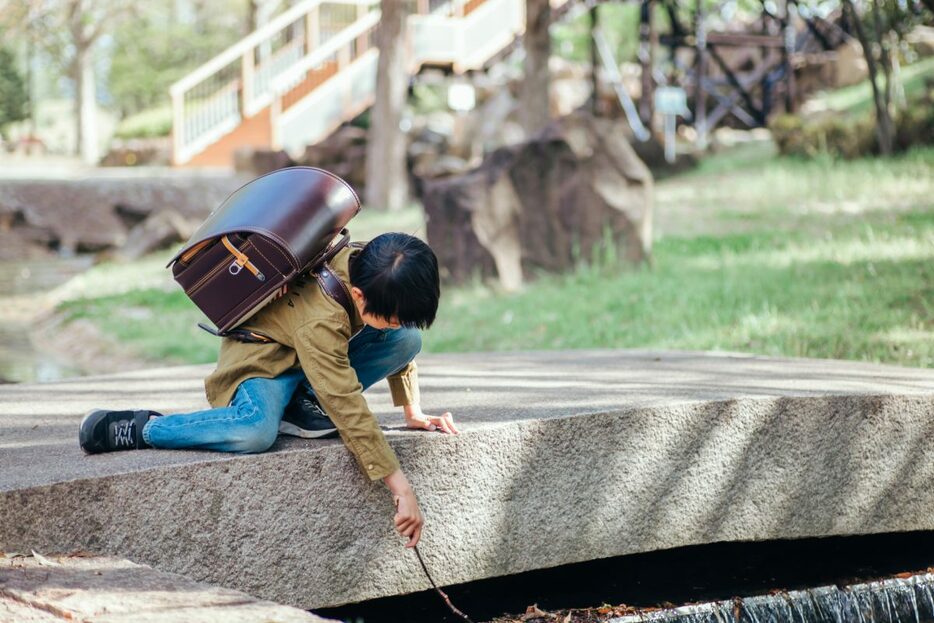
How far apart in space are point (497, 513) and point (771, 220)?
7.46 meters

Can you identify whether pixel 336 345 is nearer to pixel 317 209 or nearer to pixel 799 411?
pixel 317 209

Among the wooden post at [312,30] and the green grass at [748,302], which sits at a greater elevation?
the green grass at [748,302]

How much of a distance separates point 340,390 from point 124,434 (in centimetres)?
74

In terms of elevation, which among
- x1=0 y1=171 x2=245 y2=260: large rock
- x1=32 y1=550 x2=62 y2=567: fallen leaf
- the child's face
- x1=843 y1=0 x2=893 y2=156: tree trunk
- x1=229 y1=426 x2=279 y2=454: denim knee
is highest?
the child's face

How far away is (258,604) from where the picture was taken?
8.39ft

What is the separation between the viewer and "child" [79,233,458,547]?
9.86ft

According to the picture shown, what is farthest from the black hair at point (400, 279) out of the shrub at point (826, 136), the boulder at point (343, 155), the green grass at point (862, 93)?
the boulder at point (343, 155)

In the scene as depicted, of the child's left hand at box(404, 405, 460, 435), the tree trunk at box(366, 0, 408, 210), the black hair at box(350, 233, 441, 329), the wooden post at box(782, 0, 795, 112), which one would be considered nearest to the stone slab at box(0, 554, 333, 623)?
the black hair at box(350, 233, 441, 329)

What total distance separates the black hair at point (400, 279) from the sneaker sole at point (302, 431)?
534 mm

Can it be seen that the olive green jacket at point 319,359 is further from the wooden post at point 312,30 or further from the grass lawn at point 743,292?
the wooden post at point 312,30

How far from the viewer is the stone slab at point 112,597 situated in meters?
2.43

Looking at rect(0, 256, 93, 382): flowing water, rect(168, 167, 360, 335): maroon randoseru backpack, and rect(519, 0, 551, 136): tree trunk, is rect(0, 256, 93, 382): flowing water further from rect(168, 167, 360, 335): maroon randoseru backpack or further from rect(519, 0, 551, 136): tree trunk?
rect(519, 0, 551, 136): tree trunk

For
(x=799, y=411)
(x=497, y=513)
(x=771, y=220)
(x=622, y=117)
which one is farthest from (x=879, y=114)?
(x=497, y=513)

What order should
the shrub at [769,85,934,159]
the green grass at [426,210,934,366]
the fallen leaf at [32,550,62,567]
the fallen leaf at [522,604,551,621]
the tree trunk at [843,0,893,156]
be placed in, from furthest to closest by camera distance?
the shrub at [769,85,934,159] → the tree trunk at [843,0,893,156] → the green grass at [426,210,934,366] → the fallen leaf at [522,604,551,621] → the fallen leaf at [32,550,62,567]
